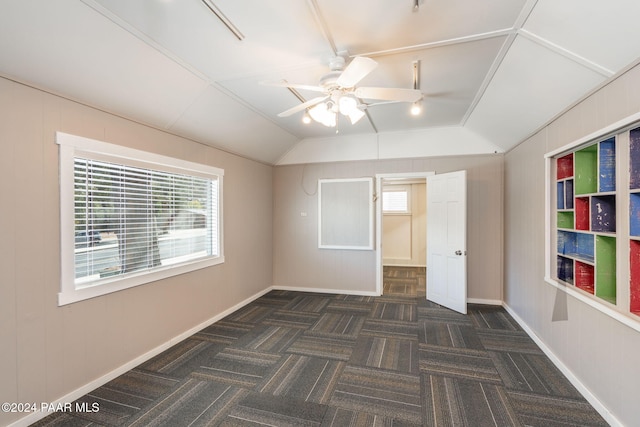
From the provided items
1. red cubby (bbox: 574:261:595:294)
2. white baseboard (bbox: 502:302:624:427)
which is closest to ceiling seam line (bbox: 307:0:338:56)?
red cubby (bbox: 574:261:595:294)

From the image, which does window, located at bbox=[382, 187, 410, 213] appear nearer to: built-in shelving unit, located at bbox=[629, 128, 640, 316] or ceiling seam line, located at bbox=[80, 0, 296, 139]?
ceiling seam line, located at bbox=[80, 0, 296, 139]

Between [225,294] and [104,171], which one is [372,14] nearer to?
[104,171]

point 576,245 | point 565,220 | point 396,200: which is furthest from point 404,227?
point 576,245

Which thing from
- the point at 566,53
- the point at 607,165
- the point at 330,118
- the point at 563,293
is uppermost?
the point at 566,53

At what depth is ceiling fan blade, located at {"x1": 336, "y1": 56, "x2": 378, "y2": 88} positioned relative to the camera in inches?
66.1

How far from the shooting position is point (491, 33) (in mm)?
2010

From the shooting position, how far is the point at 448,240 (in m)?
4.25

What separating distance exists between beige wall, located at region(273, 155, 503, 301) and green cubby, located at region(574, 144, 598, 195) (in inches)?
78.2

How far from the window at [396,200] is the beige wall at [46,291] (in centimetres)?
559

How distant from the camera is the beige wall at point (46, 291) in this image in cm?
186

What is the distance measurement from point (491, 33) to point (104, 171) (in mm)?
3283

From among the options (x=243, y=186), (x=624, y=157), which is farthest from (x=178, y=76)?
(x=624, y=157)

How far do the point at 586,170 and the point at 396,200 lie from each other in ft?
16.6

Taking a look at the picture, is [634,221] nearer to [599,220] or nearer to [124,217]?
[599,220]
